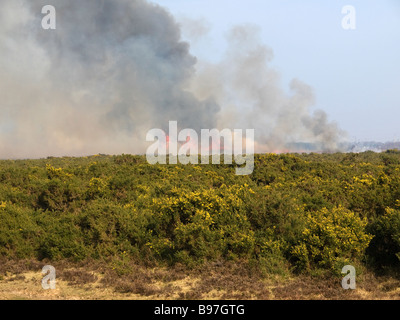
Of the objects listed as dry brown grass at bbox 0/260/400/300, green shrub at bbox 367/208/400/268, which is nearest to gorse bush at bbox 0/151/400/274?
green shrub at bbox 367/208/400/268

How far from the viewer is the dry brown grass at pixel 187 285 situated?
9.20 metres

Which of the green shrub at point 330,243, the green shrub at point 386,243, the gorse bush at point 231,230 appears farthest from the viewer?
the gorse bush at point 231,230

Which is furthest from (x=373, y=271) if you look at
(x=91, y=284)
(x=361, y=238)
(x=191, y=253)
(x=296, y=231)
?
(x=91, y=284)

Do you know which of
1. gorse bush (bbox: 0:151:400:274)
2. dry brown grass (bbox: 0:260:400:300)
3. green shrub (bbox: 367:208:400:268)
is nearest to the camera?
dry brown grass (bbox: 0:260:400:300)

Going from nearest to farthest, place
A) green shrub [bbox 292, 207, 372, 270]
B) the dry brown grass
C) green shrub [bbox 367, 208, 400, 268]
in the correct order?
the dry brown grass
green shrub [bbox 292, 207, 372, 270]
green shrub [bbox 367, 208, 400, 268]

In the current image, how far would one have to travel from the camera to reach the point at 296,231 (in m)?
11.7

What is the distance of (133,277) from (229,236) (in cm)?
327

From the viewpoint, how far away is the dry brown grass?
920cm

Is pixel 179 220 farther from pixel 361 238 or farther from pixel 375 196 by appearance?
pixel 375 196

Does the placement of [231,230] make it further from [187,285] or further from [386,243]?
[386,243]

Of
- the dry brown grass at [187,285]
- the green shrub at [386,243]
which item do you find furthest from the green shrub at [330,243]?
the dry brown grass at [187,285]

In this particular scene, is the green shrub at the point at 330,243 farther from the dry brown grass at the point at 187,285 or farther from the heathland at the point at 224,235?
the dry brown grass at the point at 187,285

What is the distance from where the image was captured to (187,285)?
10.1 meters

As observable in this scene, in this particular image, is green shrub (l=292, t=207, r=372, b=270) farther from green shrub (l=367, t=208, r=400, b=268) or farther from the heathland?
green shrub (l=367, t=208, r=400, b=268)
